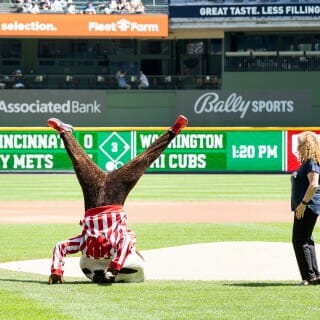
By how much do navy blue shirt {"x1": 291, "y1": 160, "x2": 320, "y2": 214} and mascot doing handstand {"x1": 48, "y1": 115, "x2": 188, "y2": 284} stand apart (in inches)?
62.2

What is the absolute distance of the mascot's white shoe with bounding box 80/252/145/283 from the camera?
36.2 feet

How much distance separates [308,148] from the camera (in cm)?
1075

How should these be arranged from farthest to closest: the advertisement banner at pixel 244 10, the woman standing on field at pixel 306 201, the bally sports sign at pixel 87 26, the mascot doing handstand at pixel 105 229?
the bally sports sign at pixel 87 26 < the advertisement banner at pixel 244 10 < the mascot doing handstand at pixel 105 229 < the woman standing on field at pixel 306 201

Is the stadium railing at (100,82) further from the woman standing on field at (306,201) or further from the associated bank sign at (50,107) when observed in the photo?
the woman standing on field at (306,201)

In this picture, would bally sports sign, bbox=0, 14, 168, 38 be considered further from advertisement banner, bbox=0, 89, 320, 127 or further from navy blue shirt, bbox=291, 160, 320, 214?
navy blue shirt, bbox=291, 160, 320, 214

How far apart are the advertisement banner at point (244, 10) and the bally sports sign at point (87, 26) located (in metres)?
0.89

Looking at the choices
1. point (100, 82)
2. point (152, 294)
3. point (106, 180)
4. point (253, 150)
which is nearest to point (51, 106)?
point (100, 82)

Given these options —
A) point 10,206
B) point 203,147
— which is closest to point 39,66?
point 203,147

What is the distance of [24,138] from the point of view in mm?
36875

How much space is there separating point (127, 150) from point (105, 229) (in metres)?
26.0

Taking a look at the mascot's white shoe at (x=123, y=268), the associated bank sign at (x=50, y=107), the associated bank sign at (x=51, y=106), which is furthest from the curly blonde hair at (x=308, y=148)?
the associated bank sign at (x=50, y=107)

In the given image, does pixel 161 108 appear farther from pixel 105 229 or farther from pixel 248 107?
pixel 105 229

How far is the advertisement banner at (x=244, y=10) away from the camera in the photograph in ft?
147

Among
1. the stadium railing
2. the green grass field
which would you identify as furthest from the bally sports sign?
the green grass field
